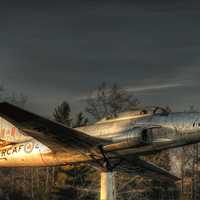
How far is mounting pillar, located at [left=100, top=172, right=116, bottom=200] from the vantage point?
81.4ft

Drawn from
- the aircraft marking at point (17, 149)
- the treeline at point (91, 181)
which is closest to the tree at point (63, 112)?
the treeline at point (91, 181)

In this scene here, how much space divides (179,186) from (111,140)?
45.0 m

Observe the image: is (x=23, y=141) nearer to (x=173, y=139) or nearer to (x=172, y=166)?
(x=173, y=139)

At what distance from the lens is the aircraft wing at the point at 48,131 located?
1998 centimetres

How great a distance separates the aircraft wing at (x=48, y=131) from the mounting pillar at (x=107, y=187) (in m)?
2.13

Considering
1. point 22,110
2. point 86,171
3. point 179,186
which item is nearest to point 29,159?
point 22,110

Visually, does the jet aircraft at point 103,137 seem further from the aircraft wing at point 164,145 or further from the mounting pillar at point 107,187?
the mounting pillar at point 107,187

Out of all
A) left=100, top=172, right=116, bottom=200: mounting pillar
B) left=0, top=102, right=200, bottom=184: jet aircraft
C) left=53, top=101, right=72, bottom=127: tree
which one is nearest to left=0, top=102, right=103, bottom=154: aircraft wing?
left=0, top=102, right=200, bottom=184: jet aircraft

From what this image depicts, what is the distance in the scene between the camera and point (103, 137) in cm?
2320

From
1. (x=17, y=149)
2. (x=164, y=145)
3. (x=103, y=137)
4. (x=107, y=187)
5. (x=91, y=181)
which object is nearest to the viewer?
(x=164, y=145)

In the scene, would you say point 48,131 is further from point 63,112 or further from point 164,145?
point 63,112

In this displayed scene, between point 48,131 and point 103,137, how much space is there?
2689 mm

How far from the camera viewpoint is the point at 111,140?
2277 centimetres

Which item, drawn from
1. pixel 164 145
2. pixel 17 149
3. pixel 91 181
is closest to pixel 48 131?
pixel 17 149
